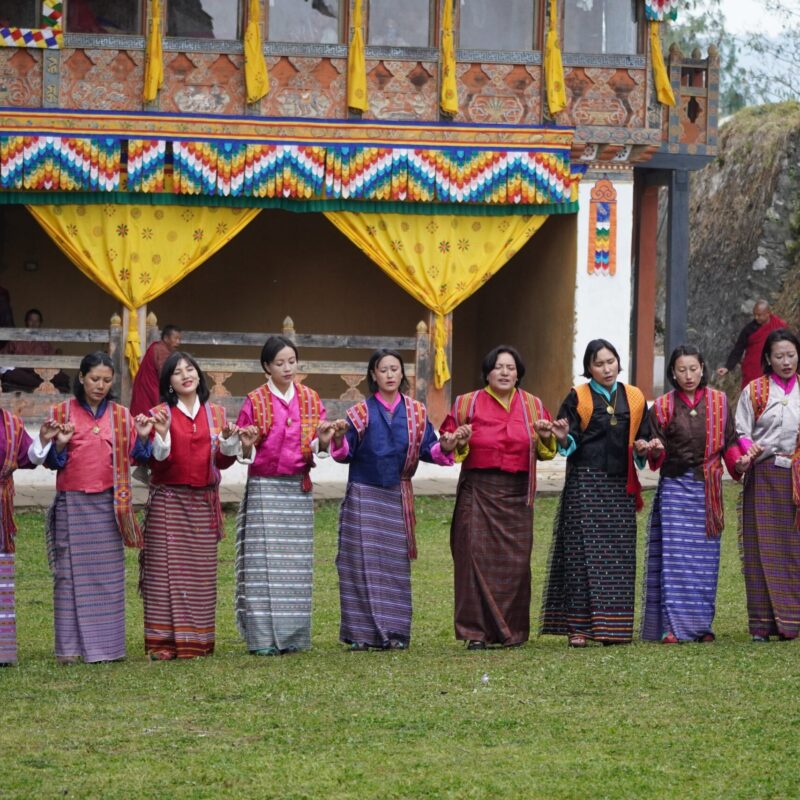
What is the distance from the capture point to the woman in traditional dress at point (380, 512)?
8.32 meters

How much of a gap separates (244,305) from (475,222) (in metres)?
4.28

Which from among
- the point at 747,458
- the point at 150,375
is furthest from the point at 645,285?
the point at 747,458

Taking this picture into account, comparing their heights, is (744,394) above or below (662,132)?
below

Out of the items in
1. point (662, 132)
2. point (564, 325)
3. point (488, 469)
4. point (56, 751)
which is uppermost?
point (662, 132)

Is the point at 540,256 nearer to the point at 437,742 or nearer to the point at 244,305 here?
the point at 244,305

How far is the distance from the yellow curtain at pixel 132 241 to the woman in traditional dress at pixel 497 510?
7675mm

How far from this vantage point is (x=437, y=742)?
6141 mm

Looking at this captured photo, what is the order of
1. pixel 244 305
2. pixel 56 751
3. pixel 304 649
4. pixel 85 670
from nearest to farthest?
1. pixel 56 751
2. pixel 85 670
3. pixel 304 649
4. pixel 244 305

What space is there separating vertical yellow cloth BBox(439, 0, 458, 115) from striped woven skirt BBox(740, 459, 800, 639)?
7590 mm

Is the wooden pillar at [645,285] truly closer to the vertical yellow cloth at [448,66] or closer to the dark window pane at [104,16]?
the vertical yellow cloth at [448,66]

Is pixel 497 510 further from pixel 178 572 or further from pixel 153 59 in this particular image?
pixel 153 59

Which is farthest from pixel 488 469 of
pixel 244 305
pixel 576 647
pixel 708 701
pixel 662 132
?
Result: pixel 244 305

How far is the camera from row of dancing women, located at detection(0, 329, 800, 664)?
8.07 m

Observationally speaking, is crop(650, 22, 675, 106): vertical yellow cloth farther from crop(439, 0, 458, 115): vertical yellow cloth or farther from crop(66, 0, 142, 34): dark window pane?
crop(66, 0, 142, 34): dark window pane
